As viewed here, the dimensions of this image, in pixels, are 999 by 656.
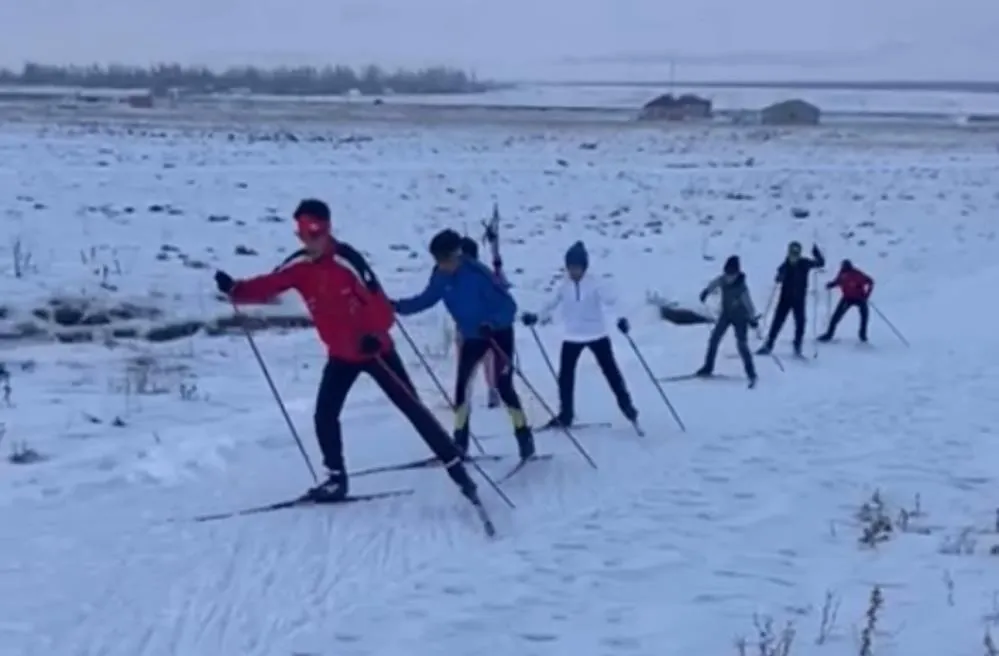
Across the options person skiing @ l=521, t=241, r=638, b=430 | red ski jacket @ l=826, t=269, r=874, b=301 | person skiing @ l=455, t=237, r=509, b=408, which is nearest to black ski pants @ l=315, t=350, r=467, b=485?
person skiing @ l=455, t=237, r=509, b=408

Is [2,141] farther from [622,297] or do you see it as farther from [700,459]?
[700,459]

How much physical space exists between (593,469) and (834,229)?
22969 mm

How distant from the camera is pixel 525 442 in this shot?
1028 centimetres

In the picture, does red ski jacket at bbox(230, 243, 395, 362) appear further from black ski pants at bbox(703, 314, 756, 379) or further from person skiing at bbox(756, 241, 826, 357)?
person skiing at bbox(756, 241, 826, 357)

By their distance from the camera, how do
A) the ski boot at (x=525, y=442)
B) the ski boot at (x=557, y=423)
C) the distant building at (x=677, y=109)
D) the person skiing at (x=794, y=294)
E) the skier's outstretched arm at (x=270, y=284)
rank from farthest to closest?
1. the distant building at (x=677, y=109)
2. the person skiing at (x=794, y=294)
3. the ski boot at (x=557, y=423)
4. the ski boot at (x=525, y=442)
5. the skier's outstretched arm at (x=270, y=284)

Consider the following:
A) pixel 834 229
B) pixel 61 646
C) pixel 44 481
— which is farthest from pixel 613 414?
pixel 834 229

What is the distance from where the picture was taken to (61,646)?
6586 millimetres

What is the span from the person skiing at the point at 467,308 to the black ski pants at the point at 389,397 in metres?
0.92

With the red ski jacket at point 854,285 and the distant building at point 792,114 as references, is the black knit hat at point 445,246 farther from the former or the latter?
the distant building at point 792,114

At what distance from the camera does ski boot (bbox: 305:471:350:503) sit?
29.7 ft

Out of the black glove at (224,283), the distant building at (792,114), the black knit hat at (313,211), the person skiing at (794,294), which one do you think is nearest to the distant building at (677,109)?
the distant building at (792,114)

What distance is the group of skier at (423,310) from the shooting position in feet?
28.5

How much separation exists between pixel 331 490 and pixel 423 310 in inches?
52.9

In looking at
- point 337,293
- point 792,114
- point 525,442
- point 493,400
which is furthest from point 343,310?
point 792,114
